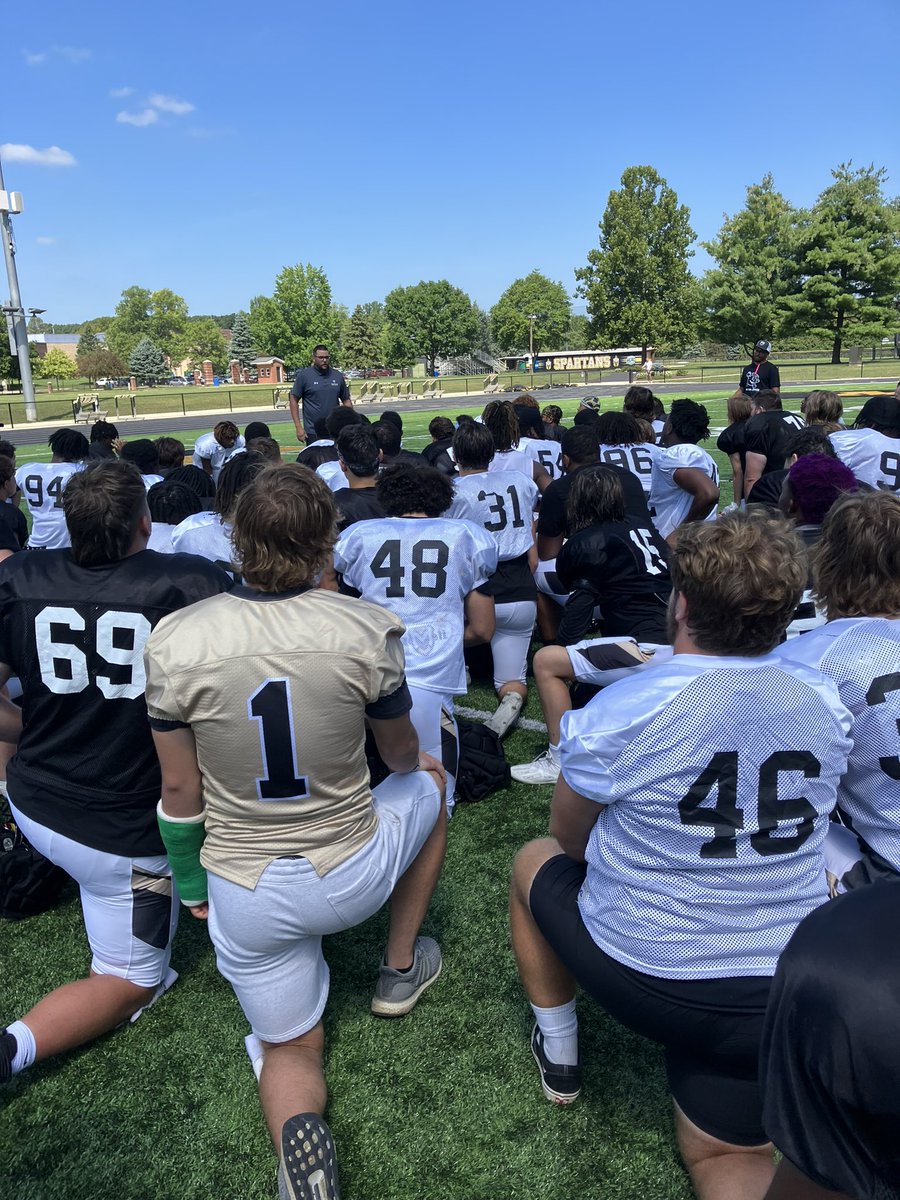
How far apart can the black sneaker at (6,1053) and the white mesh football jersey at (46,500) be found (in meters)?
4.64

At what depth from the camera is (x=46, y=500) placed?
6.75m

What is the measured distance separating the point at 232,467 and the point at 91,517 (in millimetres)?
1654

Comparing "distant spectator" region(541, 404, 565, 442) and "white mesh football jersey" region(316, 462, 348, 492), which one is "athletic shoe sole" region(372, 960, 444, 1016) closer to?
"white mesh football jersey" region(316, 462, 348, 492)

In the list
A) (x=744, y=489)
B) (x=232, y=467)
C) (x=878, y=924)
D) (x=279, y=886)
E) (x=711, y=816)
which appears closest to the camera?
(x=878, y=924)

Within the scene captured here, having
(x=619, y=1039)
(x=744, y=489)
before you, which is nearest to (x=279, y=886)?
(x=619, y=1039)

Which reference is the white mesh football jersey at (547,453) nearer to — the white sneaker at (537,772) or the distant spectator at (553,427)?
the distant spectator at (553,427)

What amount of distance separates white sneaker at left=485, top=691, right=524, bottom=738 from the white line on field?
0.12m

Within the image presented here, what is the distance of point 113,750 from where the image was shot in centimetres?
286

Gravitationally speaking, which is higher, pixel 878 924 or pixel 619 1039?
pixel 878 924

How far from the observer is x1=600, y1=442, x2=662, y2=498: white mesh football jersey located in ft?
22.6

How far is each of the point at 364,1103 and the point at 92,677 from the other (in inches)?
65.4

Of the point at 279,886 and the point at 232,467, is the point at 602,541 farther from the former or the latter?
the point at 279,886

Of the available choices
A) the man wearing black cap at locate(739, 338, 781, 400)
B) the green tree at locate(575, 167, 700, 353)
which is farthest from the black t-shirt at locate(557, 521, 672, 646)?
the green tree at locate(575, 167, 700, 353)

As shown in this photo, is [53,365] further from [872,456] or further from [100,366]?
[872,456]
